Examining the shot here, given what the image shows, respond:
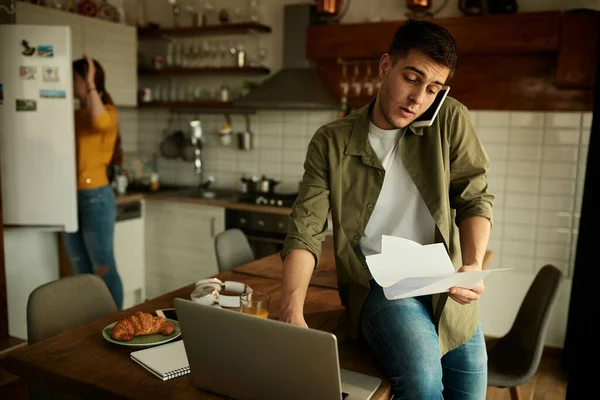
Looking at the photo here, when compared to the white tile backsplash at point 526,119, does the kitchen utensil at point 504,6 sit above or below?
above

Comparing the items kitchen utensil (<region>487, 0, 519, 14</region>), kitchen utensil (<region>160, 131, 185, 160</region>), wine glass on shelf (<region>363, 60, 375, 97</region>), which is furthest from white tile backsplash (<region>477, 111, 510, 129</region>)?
kitchen utensil (<region>160, 131, 185, 160</region>)

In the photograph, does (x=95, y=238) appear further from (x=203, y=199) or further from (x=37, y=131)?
(x=203, y=199)

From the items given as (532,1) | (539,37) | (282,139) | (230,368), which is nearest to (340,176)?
(230,368)

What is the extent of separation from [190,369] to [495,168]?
2829mm

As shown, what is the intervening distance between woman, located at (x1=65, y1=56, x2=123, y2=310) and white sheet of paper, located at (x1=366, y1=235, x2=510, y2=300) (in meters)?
2.42

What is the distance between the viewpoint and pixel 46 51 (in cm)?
314

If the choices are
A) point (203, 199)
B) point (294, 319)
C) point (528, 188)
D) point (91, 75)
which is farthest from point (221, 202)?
point (294, 319)

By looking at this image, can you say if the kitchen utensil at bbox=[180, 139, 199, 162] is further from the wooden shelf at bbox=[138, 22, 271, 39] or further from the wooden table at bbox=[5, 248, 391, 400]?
the wooden table at bbox=[5, 248, 391, 400]

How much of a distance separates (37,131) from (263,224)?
1.53 meters

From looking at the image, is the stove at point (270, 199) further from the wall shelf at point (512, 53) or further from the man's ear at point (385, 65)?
the man's ear at point (385, 65)

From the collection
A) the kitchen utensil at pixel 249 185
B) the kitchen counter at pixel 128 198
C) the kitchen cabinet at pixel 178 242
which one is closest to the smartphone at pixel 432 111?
the kitchen cabinet at pixel 178 242

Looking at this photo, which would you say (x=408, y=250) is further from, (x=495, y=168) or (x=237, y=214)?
(x=237, y=214)

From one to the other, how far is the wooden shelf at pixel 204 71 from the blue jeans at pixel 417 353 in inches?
119

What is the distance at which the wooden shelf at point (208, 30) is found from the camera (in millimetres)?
4090
